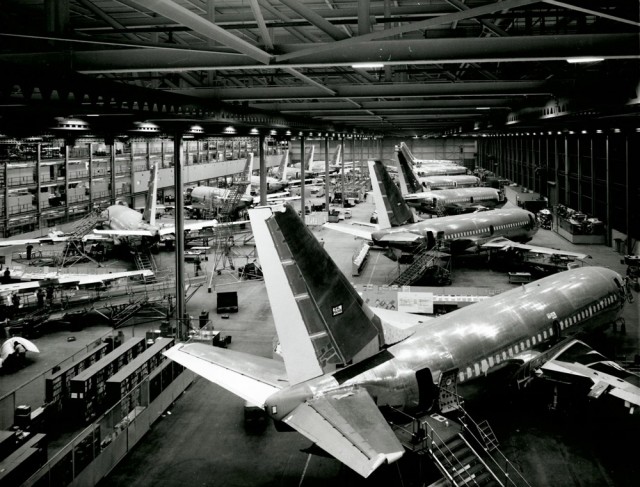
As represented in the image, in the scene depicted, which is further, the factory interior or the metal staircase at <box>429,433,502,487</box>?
the metal staircase at <box>429,433,502,487</box>

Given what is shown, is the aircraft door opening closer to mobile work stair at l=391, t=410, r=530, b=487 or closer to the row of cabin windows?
mobile work stair at l=391, t=410, r=530, b=487

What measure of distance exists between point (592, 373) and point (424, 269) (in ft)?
70.6

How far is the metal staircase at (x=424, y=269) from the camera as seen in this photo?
43.5 meters

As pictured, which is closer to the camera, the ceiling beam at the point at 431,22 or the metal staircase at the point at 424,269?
the ceiling beam at the point at 431,22

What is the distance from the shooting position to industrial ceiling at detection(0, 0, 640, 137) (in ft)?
40.2

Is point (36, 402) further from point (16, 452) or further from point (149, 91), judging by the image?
point (149, 91)

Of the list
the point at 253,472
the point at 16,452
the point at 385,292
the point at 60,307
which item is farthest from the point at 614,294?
the point at 60,307

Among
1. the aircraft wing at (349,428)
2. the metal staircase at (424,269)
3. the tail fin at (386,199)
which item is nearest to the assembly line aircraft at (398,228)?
the tail fin at (386,199)

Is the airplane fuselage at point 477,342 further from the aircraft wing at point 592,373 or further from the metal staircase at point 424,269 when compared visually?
the metal staircase at point 424,269

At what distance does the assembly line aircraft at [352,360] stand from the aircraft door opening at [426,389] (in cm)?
3

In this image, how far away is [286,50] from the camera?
13375 millimetres

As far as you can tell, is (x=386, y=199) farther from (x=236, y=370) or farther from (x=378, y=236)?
(x=236, y=370)

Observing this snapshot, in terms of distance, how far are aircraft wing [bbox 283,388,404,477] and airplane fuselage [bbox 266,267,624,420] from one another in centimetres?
69

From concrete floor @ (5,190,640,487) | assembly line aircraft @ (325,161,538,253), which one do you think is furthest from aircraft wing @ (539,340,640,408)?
assembly line aircraft @ (325,161,538,253)
